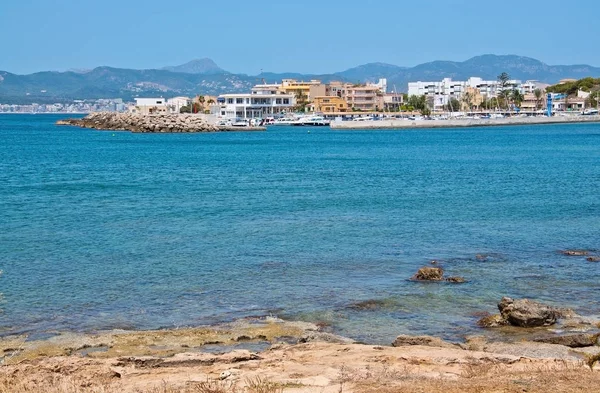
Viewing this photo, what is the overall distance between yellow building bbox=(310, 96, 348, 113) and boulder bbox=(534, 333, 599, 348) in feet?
474

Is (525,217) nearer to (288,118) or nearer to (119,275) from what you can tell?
(119,275)

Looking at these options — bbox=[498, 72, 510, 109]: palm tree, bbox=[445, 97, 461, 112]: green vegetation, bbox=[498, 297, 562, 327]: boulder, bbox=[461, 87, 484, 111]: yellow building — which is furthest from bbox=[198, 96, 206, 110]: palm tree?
bbox=[498, 297, 562, 327]: boulder

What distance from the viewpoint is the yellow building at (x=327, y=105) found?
157 metres

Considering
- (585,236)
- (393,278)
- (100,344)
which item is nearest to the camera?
(100,344)

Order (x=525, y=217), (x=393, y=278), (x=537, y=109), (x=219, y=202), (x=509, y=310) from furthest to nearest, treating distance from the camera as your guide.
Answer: (x=537, y=109) < (x=219, y=202) < (x=525, y=217) < (x=393, y=278) < (x=509, y=310)

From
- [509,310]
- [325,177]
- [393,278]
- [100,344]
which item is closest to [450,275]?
[393,278]

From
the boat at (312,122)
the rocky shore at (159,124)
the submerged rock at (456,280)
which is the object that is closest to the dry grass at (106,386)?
the submerged rock at (456,280)

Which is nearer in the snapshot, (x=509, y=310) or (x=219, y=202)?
(x=509, y=310)

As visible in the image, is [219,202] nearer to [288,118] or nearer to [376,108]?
[288,118]

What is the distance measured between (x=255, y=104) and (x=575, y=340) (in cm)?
13441

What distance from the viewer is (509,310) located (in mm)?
14227

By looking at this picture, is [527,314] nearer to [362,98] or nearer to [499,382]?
[499,382]

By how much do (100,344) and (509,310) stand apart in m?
7.07

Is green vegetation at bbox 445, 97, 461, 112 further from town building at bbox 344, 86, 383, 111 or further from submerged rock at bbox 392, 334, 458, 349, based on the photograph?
submerged rock at bbox 392, 334, 458, 349
